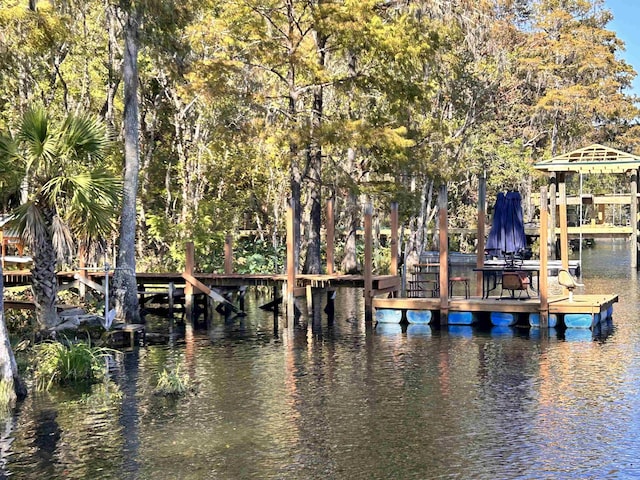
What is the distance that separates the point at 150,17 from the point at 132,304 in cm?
778

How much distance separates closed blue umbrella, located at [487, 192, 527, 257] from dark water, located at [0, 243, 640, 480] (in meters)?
3.98

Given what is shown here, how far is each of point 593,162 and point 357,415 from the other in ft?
102

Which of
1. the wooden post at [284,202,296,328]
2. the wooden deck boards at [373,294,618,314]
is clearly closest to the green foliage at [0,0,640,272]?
the wooden post at [284,202,296,328]

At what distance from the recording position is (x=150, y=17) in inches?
992

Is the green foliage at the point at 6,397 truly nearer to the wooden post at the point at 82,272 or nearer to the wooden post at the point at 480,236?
the wooden post at the point at 82,272

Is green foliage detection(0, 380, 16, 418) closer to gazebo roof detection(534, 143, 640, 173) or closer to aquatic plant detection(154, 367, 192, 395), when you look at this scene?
aquatic plant detection(154, 367, 192, 395)

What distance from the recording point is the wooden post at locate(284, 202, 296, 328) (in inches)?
1027

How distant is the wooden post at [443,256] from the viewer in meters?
25.3

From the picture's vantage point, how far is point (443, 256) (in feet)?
83.0

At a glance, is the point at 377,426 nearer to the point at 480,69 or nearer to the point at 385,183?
the point at 385,183

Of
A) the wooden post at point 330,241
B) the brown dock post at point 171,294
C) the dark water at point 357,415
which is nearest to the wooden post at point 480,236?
the wooden post at point 330,241

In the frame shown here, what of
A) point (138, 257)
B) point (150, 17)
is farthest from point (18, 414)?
point (138, 257)

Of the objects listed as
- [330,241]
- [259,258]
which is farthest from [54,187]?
[259,258]

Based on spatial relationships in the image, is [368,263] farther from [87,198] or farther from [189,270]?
[87,198]
